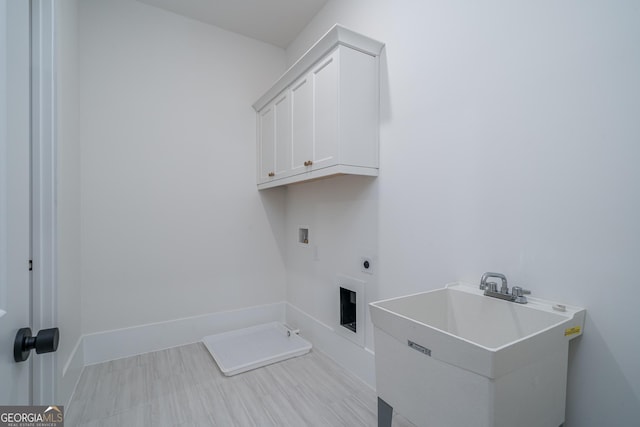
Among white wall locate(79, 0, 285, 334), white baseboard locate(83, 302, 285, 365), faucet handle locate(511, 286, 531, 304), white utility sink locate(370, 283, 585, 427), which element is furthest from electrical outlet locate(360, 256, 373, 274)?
white baseboard locate(83, 302, 285, 365)

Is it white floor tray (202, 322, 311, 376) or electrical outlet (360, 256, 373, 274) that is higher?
electrical outlet (360, 256, 373, 274)

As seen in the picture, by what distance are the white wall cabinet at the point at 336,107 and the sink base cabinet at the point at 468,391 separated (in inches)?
41.4

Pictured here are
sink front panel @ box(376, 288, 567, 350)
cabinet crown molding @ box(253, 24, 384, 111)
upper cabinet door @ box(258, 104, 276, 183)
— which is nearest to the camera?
sink front panel @ box(376, 288, 567, 350)

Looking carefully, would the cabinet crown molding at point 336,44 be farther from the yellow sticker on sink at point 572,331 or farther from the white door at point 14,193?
the yellow sticker on sink at point 572,331

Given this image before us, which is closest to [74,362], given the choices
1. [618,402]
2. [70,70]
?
[70,70]

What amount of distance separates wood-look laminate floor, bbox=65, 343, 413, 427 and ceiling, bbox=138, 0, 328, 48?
2.83 meters

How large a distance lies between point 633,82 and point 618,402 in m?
1.02

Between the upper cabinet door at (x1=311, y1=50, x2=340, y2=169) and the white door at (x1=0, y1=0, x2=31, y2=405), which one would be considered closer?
the white door at (x1=0, y1=0, x2=31, y2=405)

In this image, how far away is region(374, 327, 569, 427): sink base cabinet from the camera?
793 millimetres

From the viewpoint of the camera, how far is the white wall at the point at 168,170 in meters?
2.19

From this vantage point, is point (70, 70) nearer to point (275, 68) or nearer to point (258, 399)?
point (275, 68)

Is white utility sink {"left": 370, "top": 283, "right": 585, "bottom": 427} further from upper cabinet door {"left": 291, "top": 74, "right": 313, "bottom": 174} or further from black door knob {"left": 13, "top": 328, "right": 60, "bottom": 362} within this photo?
upper cabinet door {"left": 291, "top": 74, "right": 313, "bottom": 174}

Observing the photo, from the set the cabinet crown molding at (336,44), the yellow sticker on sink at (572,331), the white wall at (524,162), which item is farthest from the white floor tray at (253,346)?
the cabinet crown molding at (336,44)

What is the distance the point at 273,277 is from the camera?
2.94 metres
